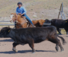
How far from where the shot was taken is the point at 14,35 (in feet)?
21.7

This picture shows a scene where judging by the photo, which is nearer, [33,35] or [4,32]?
[33,35]

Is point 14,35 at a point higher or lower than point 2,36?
higher

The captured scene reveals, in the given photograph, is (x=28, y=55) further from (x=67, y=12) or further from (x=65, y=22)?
(x=67, y=12)

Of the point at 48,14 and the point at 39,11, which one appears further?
the point at 39,11

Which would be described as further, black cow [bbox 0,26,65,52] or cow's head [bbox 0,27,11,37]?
cow's head [bbox 0,27,11,37]

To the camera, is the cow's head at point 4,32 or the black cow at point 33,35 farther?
the cow's head at point 4,32

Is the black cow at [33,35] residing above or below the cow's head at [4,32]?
above

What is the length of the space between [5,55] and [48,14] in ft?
97.3

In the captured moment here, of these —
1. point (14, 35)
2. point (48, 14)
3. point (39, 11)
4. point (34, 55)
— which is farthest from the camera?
point (39, 11)

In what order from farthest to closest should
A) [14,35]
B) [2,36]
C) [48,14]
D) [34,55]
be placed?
[48,14], [2,36], [14,35], [34,55]

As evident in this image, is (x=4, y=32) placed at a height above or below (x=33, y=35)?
below

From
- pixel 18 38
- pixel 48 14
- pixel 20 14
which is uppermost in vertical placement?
pixel 20 14

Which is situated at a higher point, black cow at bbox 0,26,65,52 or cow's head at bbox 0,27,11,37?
black cow at bbox 0,26,65,52

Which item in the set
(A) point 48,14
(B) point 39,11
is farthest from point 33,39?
(B) point 39,11
